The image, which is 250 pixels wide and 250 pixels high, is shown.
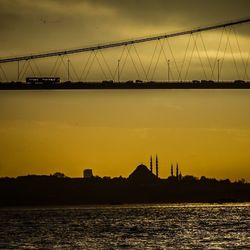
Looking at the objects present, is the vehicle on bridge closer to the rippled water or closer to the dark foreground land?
the dark foreground land

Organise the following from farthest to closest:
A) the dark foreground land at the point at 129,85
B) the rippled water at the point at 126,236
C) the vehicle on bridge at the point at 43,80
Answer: the vehicle on bridge at the point at 43,80 → the dark foreground land at the point at 129,85 → the rippled water at the point at 126,236

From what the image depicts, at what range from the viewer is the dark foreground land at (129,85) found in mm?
104750

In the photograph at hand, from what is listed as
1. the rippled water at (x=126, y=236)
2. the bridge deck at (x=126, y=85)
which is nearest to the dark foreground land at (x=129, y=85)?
the bridge deck at (x=126, y=85)

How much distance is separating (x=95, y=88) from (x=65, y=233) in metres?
18.2

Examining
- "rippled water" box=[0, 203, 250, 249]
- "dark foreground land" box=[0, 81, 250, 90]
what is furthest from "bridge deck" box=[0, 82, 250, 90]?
"rippled water" box=[0, 203, 250, 249]

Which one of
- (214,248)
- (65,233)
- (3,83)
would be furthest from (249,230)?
(3,83)

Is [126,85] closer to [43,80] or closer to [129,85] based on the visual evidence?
[129,85]

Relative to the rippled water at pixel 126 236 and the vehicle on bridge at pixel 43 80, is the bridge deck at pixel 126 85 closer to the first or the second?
the vehicle on bridge at pixel 43 80

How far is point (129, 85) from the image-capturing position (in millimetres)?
106562

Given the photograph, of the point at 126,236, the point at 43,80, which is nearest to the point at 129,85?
the point at 43,80

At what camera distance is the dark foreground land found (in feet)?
344

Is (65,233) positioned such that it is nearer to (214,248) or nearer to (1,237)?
(1,237)

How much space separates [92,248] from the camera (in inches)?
3024

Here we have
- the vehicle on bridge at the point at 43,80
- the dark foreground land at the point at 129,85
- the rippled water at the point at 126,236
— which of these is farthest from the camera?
the vehicle on bridge at the point at 43,80
